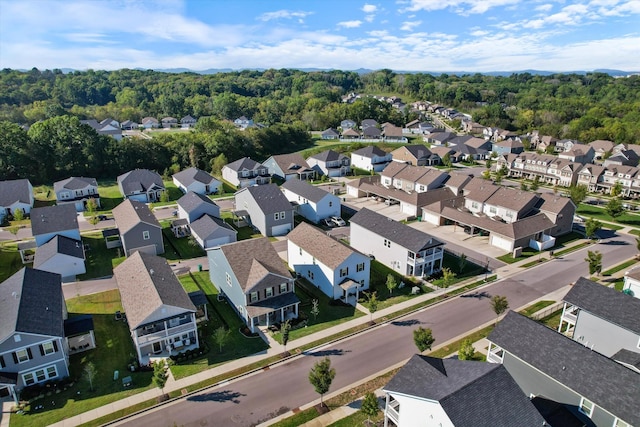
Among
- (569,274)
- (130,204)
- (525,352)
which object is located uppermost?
(130,204)

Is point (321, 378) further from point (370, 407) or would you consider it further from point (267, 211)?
point (267, 211)

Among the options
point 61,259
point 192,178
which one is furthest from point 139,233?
point 192,178

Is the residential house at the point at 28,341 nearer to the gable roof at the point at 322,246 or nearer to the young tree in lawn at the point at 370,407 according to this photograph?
the young tree in lawn at the point at 370,407

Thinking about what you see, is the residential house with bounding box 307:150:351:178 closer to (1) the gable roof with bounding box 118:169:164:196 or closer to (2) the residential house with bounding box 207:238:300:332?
(1) the gable roof with bounding box 118:169:164:196

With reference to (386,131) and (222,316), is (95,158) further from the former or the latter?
(386,131)

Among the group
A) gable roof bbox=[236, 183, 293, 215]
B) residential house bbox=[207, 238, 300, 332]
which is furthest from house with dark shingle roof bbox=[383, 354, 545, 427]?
gable roof bbox=[236, 183, 293, 215]

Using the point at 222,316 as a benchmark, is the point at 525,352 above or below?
above

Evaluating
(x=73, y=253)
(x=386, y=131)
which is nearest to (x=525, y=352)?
(x=73, y=253)

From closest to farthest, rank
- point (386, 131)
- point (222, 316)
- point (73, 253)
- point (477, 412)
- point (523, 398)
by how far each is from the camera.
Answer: point (477, 412) < point (523, 398) < point (222, 316) < point (73, 253) < point (386, 131)
